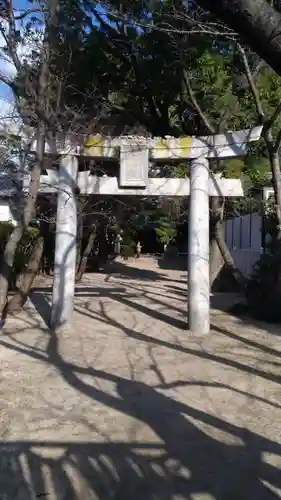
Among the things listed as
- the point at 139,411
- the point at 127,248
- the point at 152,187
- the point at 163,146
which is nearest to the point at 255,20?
the point at 139,411

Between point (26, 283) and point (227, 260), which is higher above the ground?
point (227, 260)

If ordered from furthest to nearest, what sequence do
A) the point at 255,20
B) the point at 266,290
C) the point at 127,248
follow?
the point at 127,248 < the point at 266,290 < the point at 255,20

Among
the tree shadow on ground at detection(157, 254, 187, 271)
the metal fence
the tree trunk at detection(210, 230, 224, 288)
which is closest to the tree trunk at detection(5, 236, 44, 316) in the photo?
the tree trunk at detection(210, 230, 224, 288)

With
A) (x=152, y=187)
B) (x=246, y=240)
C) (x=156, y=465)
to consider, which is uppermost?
(x=152, y=187)

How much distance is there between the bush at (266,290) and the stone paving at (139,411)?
690 millimetres

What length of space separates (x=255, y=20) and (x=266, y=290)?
386 inches

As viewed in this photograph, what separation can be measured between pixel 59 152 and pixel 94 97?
3041mm

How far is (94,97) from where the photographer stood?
12.2 metres

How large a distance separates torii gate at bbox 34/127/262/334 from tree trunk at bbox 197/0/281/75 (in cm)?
745

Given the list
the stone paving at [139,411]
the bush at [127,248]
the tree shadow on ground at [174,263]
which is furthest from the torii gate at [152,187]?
the tree shadow on ground at [174,263]

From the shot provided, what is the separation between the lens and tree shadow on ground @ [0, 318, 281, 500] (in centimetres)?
391

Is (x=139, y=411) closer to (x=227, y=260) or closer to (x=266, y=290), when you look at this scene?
(x=266, y=290)

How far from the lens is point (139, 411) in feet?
18.6

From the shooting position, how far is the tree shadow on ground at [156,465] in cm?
391
